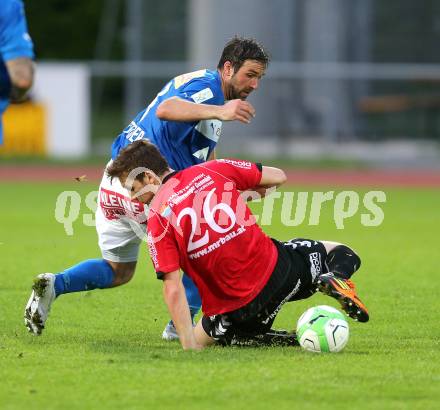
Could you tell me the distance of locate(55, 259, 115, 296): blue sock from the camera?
23.8ft

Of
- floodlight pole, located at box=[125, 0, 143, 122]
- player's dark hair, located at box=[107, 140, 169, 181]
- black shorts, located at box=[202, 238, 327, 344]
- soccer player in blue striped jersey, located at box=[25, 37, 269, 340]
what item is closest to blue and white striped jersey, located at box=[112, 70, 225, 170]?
soccer player in blue striped jersey, located at box=[25, 37, 269, 340]

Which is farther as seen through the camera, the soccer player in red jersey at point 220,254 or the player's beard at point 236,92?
the player's beard at point 236,92

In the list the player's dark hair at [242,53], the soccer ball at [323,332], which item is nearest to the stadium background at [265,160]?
the soccer ball at [323,332]

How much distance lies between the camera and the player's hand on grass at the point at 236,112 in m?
6.32

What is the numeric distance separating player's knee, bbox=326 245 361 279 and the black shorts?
58 millimetres

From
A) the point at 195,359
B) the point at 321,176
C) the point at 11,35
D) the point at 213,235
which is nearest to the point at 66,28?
the point at 321,176

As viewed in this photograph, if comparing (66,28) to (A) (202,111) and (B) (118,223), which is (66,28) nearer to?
(B) (118,223)

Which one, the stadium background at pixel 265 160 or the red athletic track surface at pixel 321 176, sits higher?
the stadium background at pixel 265 160

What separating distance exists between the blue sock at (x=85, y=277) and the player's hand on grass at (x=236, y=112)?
1545 mm

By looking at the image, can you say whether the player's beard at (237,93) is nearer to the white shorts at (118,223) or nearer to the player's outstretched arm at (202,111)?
the player's outstretched arm at (202,111)

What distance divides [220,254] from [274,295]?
44 centimetres

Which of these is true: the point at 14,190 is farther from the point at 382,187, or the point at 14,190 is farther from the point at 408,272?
the point at 408,272

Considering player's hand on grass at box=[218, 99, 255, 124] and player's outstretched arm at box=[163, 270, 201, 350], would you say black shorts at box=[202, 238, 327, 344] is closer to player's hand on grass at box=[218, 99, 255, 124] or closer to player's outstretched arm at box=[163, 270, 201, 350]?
player's outstretched arm at box=[163, 270, 201, 350]

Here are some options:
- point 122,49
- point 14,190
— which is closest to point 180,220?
point 14,190
